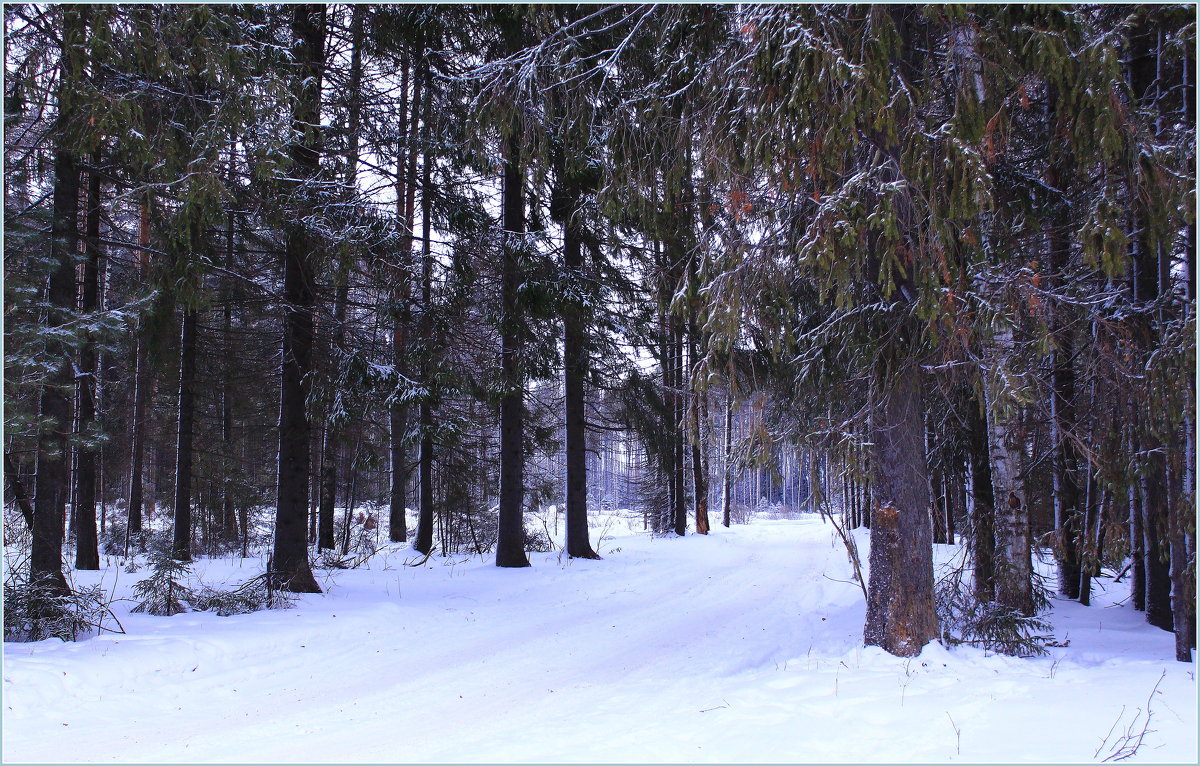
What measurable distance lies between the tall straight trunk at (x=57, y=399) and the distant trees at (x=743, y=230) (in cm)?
4

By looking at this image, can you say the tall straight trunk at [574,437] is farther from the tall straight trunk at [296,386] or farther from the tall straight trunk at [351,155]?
the tall straight trunk at [296,386]

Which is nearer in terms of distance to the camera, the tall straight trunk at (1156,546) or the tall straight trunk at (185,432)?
the tall straight trunk at (1156,546)

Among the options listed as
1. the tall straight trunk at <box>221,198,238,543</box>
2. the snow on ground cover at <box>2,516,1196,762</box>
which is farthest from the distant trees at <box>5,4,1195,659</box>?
the tall straight trunk at <box>221,198,238,543</box>

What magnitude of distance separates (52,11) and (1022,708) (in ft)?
31.6

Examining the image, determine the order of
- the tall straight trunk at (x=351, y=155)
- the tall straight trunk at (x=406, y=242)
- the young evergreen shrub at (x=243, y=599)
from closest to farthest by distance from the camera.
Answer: the young evergreen shrub at (x=243, y=599) → the tall straight trunk at (x=351, y=155) → the tall straight trunk at (x=406, y=242)

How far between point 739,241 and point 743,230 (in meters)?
0.19

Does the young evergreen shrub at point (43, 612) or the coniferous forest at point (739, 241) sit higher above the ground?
the coniferous forest at point (739, 241)

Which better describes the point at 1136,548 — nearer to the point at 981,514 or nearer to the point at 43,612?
the point at 981,514

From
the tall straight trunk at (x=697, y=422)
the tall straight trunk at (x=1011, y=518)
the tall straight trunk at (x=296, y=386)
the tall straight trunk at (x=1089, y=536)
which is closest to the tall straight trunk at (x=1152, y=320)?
the tall straight trunk at (x=1089, y=536)

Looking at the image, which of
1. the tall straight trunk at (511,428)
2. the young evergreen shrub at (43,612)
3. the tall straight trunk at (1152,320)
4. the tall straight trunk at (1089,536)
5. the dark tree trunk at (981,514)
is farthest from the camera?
the tall straight trunk at (511,428)

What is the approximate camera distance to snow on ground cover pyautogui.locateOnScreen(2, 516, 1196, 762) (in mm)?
4250

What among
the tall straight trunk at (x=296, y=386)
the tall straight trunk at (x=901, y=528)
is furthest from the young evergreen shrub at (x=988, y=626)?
the tall straight trunk at (x=296, y=386)

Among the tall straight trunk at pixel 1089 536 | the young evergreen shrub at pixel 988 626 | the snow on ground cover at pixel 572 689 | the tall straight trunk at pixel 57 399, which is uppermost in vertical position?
the tall straight trunk at pixel 57 399

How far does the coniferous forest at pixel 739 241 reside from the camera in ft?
15.8
